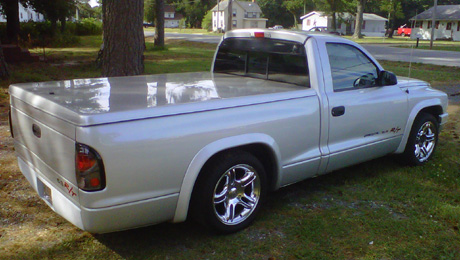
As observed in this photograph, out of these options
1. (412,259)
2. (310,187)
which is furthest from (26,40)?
(412,259)

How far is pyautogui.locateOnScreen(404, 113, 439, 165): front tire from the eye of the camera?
5652 millimetres

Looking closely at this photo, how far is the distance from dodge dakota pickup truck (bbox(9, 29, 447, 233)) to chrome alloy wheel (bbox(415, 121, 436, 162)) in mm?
53

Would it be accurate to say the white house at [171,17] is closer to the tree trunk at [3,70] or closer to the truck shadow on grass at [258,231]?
the tree trunk at [3,70]

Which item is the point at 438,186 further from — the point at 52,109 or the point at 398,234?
the point at 52,109

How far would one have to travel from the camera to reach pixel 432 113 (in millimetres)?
6066

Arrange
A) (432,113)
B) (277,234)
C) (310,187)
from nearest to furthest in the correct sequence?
(277,234), (310,187), (432,113)

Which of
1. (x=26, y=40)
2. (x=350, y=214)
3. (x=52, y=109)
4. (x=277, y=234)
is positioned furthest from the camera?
(x=26, y=40)

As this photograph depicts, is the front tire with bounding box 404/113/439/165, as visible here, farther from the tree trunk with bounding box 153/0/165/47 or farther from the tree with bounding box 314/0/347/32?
the tree with bounding box 314/0/347/32

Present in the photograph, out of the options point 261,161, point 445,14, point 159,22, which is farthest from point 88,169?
point 445,14

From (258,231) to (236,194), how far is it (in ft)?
1.37

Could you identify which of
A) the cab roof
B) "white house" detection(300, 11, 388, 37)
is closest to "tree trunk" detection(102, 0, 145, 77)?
the cab roof

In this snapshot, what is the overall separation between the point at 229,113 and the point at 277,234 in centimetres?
120

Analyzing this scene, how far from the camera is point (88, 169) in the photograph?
119 inches

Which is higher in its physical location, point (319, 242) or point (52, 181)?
point (52, 181)
